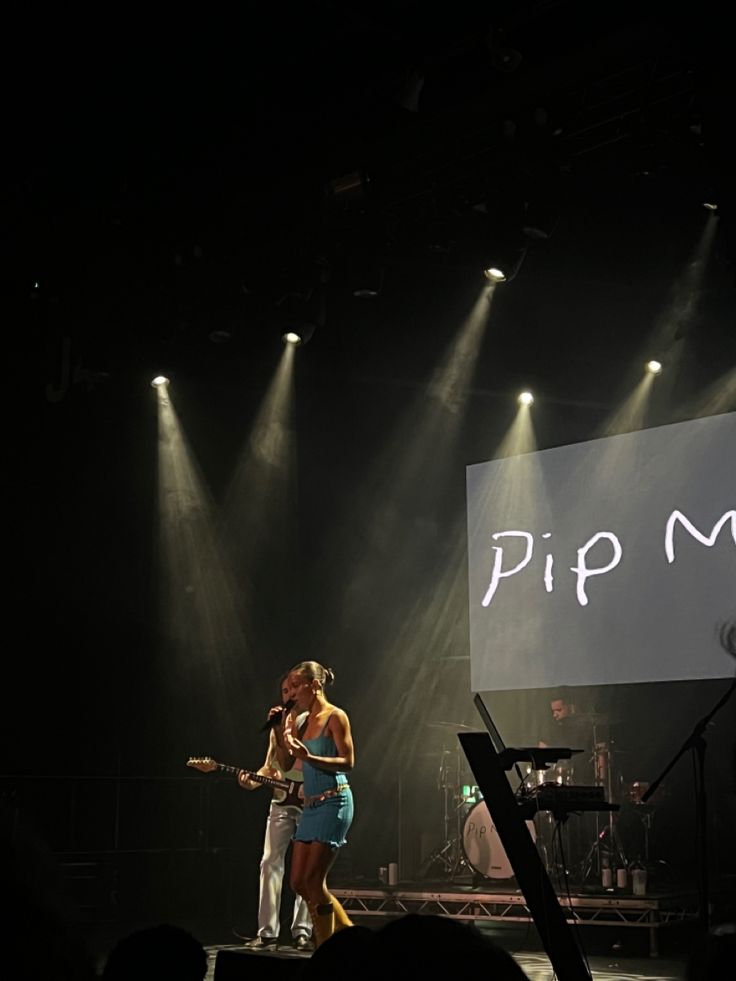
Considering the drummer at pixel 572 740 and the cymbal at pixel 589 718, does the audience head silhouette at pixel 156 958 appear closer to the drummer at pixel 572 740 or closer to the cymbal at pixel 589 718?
the drummer at pixel 572 740

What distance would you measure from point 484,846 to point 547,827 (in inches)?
18.6

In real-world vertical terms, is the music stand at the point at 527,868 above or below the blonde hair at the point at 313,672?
below

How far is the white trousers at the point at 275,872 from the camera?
254 inches

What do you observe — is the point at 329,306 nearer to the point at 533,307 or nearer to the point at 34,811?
the point at 533,307

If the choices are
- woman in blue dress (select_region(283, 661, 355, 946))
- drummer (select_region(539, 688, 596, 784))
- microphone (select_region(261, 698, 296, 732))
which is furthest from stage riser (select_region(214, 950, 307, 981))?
drummer (select_region(539, 688, 596, 784))

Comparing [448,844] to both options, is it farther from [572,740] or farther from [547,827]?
[572,740]

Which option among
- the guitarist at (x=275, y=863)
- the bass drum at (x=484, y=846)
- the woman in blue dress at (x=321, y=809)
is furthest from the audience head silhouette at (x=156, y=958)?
the bass drum at (x=484, y=846)

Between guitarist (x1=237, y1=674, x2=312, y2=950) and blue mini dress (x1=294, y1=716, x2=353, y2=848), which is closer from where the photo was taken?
blue mini dress (x1=294, y1=716, x2=353, y2=848)

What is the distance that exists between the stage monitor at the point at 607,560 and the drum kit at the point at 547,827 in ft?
2.79

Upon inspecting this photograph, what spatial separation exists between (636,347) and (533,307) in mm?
865

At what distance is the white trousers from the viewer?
6457 mm

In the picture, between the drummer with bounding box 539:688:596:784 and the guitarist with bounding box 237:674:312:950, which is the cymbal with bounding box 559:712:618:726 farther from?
the guitarist with bounding box 237:674:312:950

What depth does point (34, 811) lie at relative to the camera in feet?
26.7

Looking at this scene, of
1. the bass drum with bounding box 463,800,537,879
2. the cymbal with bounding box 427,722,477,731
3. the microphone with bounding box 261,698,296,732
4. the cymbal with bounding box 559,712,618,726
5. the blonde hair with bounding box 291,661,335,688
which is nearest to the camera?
the blonde hair with bounding box 291,661,335,688
